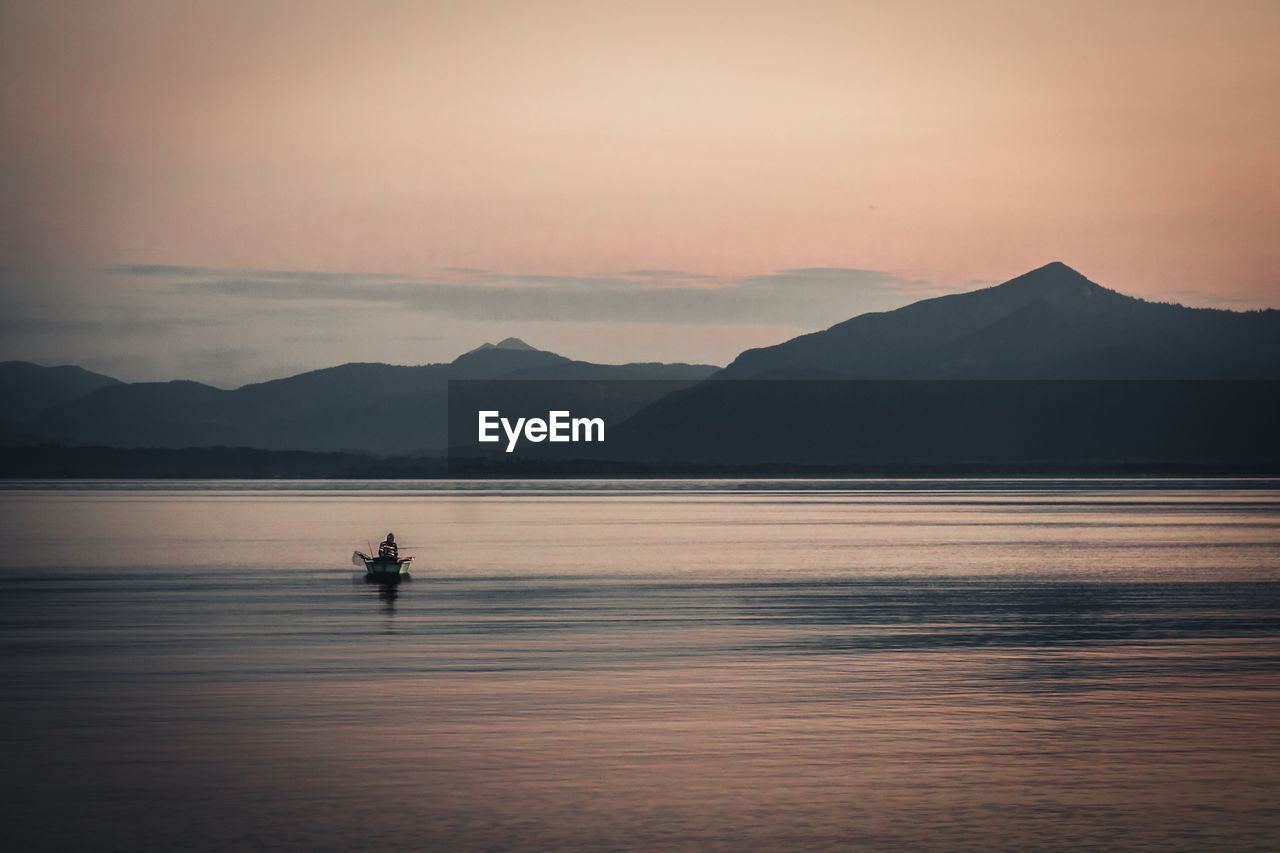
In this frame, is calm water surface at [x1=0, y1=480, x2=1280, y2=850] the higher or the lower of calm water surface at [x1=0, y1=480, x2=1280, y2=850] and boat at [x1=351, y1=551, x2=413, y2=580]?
the lower

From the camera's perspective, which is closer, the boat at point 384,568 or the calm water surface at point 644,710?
the calm water surface at point 644,710

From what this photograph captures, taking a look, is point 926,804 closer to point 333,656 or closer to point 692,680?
point 692,680

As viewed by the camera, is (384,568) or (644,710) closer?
(644,710)

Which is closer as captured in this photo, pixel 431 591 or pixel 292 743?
pixel 292 743

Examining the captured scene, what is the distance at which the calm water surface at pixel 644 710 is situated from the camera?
20062 mm

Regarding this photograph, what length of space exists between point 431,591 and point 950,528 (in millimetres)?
66296

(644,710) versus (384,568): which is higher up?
(384,568)

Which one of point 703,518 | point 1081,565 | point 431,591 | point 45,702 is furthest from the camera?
point 703,518

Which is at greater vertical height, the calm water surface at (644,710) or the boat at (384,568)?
the boat at (384,568)

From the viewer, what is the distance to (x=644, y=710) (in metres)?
28.9

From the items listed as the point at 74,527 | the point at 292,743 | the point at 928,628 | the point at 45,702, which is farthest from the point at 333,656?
the point at 74,527

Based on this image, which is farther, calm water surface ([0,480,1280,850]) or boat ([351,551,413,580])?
boat ([351,551,413,580])

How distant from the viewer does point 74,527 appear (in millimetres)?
127312

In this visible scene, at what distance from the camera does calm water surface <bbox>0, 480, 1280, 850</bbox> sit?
2006 centimetres
